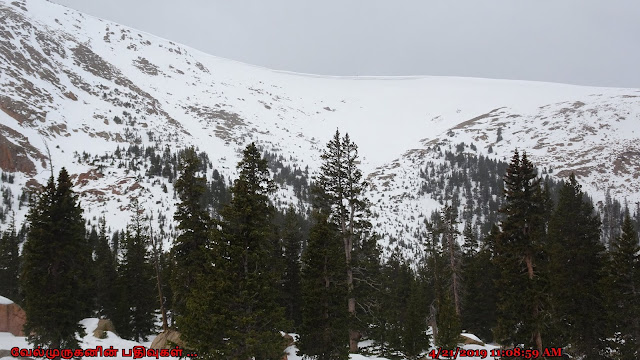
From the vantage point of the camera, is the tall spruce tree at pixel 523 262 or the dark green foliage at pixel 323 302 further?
the dark green foliage at pixel 323 302

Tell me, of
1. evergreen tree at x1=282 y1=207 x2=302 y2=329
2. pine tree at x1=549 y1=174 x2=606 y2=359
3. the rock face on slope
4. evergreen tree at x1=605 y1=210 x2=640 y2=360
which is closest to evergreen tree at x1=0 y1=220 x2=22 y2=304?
the rock face on slope

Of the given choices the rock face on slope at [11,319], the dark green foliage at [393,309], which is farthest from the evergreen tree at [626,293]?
the rock face on slope at [11,319]

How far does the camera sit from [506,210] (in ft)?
66.1

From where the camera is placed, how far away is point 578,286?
92.4 ft

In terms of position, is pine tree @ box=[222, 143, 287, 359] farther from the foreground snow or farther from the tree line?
the foreground snow

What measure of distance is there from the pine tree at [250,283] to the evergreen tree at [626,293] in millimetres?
21105

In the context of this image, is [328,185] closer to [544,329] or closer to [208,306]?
[208,306]

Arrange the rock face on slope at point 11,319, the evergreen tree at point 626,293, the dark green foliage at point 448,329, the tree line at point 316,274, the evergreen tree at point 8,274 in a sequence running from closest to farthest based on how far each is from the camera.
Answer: the tree line at point 316,274, the evergreen tree at point 626,293, the dark green foliage at point 448,329, the rock face on slope at point 11,319, the evergreen tree at point 8,274

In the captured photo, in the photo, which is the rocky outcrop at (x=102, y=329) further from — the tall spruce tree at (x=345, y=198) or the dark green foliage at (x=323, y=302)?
the tall spruce tree at (x=345, y=198)

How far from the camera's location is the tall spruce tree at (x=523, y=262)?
1948cm

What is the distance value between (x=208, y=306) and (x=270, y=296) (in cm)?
279

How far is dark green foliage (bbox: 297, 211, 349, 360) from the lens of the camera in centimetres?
2195

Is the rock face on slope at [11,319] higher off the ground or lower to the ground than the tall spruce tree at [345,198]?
lower

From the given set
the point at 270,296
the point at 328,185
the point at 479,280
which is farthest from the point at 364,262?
the point at 479,280
